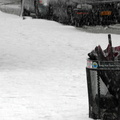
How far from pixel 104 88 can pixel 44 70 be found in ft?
13.9

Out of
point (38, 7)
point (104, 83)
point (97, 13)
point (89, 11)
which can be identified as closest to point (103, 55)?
point (104, 83)

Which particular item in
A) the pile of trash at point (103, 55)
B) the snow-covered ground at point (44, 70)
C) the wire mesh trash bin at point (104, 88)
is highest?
the pile of trash at point (103, 55)

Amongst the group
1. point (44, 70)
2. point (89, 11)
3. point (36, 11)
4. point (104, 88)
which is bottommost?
point (44, 70)

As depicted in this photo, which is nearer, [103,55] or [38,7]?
[103,55]

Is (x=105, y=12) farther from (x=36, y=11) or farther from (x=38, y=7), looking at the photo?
(x=36, y=11)

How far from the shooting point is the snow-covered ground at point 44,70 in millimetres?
6570

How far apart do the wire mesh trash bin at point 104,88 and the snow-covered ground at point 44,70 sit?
0.93 ft

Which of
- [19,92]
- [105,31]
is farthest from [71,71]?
[105,31]

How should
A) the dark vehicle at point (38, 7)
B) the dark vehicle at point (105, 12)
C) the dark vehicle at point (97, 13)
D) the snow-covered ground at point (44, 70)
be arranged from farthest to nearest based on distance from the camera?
the dark vehicle at point (38, 7), the dark vehicle at point (105, 12), the dark vehicle at point (97, 13), the snow-covered ground at point (44, 70)

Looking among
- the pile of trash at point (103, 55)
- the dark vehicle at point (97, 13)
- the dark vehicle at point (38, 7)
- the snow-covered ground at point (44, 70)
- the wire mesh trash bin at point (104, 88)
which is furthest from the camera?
the dark vehicle at point (38, 7)

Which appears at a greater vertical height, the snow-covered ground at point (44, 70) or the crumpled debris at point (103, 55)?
the crumpled debris at point (103, 55)

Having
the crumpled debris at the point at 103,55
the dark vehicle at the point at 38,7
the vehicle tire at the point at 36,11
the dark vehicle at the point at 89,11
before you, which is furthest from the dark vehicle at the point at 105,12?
the crumpled debris at the point at 103,55

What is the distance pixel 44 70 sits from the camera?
10.2 metres

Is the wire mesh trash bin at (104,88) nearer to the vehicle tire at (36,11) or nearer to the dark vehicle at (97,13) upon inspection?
the dark vehicle at (97,13)
